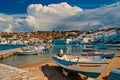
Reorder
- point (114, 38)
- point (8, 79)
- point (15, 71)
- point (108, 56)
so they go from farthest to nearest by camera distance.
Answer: point (114, 38)
point (108, 56)
point (15, 71)
point (8, 79)

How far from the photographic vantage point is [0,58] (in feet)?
172

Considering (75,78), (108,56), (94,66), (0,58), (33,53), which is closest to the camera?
(94,66)

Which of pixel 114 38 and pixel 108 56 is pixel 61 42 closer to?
pixel 114 38

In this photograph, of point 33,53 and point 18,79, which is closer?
point 18,79

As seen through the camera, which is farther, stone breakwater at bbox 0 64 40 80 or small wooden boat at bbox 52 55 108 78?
small wooden boat at bbox 52 55 108 78

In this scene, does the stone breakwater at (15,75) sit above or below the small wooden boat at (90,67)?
above

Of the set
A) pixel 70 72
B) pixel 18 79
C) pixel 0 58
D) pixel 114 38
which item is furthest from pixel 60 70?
pixel 114 38

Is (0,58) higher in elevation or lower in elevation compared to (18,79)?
lower

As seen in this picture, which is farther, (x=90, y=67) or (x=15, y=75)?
(x=90, y=67)

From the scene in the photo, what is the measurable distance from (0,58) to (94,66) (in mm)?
40162

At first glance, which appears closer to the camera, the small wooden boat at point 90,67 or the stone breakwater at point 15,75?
the stone breakwater at point 15,75

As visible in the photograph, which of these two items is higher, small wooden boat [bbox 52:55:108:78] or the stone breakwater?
the stone breakwater

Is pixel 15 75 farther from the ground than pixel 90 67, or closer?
farther from the ground

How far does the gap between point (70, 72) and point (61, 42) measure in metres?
164
